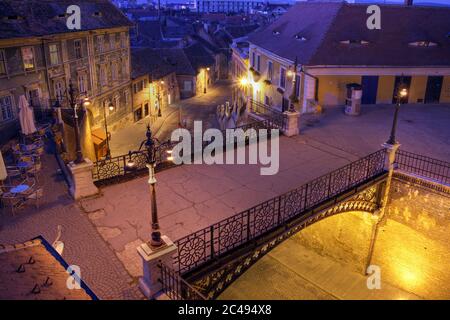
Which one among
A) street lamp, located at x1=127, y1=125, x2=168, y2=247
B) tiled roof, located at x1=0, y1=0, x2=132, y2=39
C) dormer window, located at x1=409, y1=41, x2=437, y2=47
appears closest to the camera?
street lamp, located at x1=127, y1=125, x2=168, y2=247

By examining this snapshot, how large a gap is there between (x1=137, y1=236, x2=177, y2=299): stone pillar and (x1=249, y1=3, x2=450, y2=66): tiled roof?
19.4 meters

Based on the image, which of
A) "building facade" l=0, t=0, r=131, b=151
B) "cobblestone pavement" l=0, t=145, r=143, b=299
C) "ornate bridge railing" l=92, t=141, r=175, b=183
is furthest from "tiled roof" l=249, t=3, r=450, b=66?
"cobblestone pavement" l=0, t=145, r=143, b=299

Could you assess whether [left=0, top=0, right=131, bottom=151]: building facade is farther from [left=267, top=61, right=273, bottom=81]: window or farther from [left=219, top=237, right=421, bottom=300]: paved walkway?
[left=267, top=61, right=273, bottom=81]: window

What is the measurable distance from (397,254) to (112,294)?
524 inches

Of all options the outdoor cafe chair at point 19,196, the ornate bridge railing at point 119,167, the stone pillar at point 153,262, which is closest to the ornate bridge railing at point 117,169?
the ornate bridge railing at point 119,167

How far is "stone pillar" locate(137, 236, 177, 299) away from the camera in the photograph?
904cm

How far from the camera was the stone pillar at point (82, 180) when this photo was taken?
43.3ft

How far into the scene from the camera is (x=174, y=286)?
9.42 meters

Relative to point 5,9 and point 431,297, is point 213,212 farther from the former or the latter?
point 5,9

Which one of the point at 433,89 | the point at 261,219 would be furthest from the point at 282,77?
the point at 261,219

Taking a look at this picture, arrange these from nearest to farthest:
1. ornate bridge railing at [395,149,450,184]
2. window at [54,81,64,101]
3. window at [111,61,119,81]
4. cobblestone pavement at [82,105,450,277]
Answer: cobblestone pavement at [82,105,450,277] < ornate bridge railing at [395,149,450,184] < window at [54,81,64,101] < window at [111,61,119,81]

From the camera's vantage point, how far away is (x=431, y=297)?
1639cm

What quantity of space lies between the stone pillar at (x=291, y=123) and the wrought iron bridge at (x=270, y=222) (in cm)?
460

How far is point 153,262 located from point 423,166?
1360 cm
